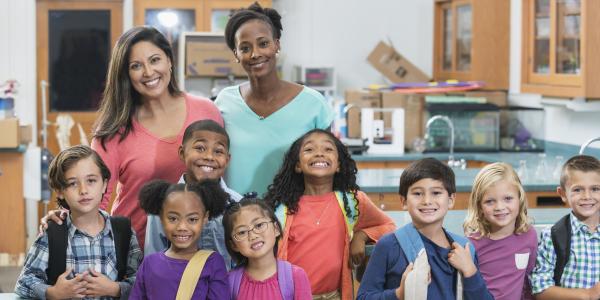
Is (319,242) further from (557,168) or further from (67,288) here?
(557,168)

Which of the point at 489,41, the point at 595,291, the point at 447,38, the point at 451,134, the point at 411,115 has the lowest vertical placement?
the point at 595,291

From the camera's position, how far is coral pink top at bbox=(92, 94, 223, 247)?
2.68 m

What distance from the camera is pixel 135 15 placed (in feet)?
25.3

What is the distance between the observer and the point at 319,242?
267cm

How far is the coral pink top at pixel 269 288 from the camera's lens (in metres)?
2.38

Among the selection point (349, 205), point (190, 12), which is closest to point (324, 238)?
point (349, 205)

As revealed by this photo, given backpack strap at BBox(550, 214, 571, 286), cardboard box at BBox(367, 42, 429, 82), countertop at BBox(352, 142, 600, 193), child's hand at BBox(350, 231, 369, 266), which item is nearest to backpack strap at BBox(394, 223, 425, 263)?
child's hand at BBox(350, 231, 369, 266)

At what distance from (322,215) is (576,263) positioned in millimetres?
708

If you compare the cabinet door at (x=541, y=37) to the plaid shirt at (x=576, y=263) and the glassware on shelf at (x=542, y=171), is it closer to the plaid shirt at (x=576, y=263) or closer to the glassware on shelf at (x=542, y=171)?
the glassware on shelf at (x=542, y=171)

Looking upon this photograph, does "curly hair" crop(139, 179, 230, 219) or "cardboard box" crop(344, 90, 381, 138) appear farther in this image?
"cardboard box" crop(344, 90, 381, 138)

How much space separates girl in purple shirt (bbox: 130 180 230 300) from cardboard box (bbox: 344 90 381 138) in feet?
13.8

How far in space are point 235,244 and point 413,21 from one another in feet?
20.5

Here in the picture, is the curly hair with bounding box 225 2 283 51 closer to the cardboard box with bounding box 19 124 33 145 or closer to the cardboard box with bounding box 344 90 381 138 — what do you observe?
the cardboard box with bounding box 344 90 381 138

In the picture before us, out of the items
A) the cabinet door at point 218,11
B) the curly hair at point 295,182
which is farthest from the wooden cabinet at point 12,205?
the curly hair at point 295,182
